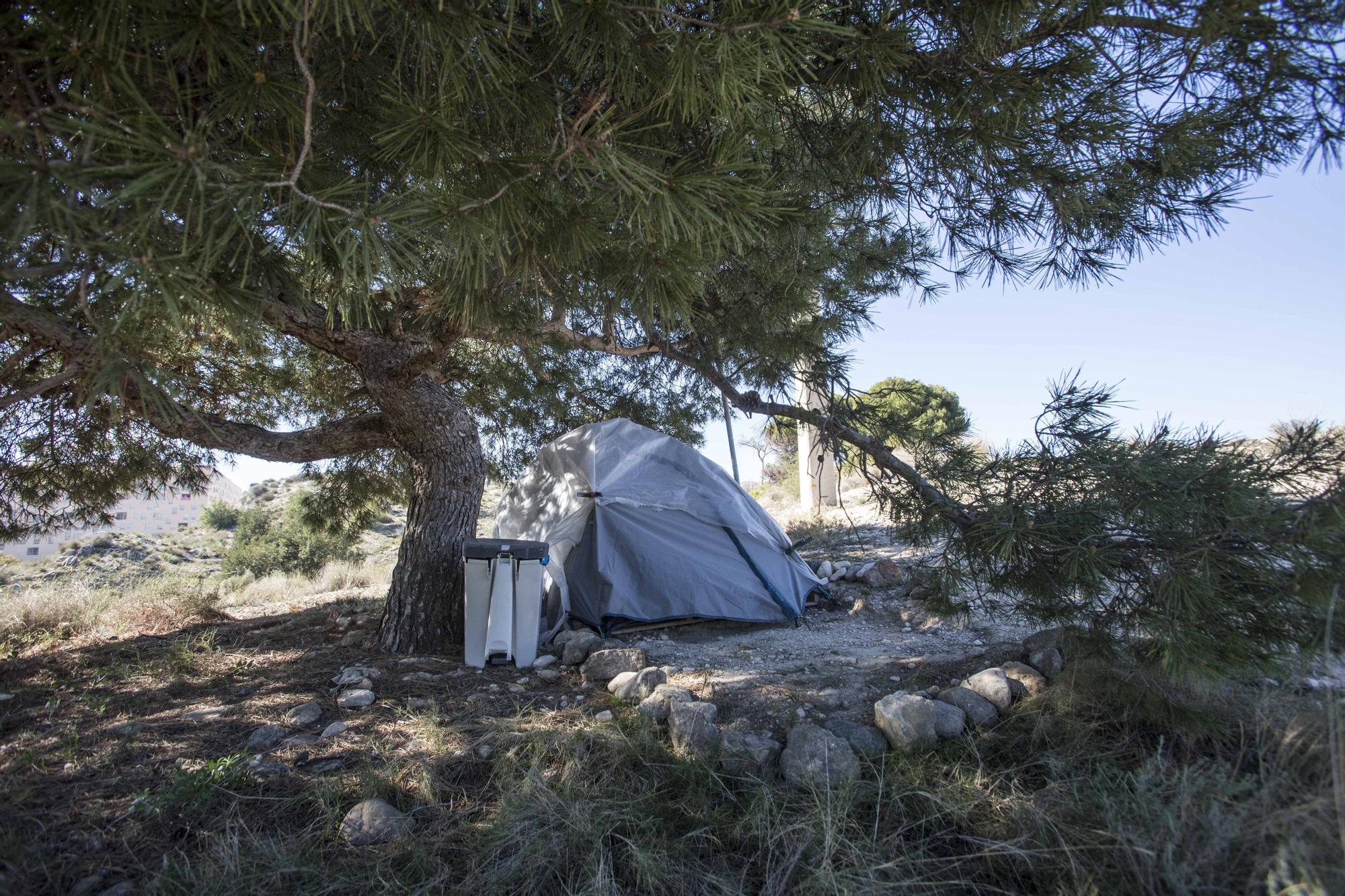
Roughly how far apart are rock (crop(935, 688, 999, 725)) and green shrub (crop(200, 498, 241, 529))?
23076mm

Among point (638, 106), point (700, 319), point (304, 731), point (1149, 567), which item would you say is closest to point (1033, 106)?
point (638, 106)

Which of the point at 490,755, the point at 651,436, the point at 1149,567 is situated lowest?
the point at 490,755

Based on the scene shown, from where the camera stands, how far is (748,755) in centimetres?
264

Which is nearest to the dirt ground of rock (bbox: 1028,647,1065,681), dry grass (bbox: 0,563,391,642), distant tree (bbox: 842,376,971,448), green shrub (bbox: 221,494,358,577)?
rock (bbox: 1028,647,1065,681)

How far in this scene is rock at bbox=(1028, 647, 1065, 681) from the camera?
3.21 m

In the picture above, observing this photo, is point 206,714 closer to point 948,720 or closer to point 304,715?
point 304,715

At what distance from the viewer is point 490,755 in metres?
2.84

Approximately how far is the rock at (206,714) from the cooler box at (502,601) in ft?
4.41

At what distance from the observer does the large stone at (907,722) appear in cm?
270

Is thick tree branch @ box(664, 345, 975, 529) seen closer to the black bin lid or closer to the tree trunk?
the black bin lid

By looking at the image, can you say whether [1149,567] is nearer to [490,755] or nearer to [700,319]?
[700,319]

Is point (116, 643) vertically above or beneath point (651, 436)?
beneath

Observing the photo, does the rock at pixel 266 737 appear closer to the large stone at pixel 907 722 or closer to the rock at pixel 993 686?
the large stone at pixel 907 722

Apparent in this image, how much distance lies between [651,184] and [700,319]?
6.90 ft
